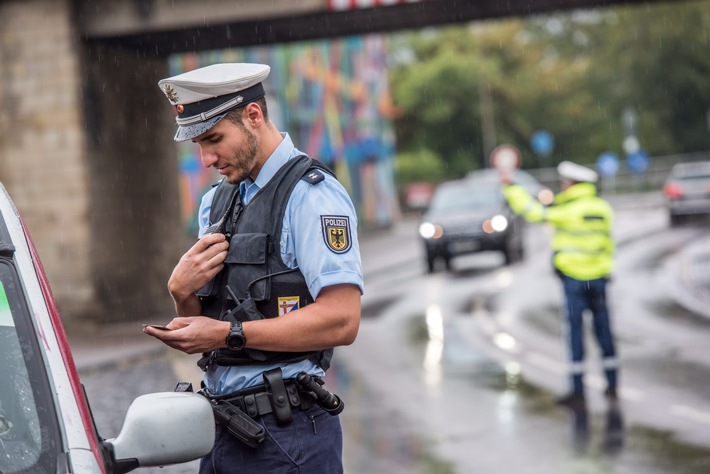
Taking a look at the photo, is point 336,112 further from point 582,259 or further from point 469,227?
point 582,259

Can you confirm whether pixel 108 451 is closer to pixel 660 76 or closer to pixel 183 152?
pixel 183 152

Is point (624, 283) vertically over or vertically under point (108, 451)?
under

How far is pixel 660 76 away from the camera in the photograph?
69375 mm

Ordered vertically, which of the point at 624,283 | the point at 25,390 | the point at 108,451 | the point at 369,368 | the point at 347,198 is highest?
the point at 347,198

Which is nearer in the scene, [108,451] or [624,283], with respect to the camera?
[108,451]

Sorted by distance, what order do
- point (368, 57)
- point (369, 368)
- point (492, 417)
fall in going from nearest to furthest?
point (492, 417)
point (369, 368)
point (368, 57)

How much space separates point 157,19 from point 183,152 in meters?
11.8

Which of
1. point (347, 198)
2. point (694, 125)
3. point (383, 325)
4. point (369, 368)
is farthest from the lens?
point (694, 125)

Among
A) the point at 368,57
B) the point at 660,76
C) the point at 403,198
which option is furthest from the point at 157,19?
the point at 660,76

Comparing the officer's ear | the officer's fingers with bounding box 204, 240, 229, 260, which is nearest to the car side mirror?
the officer's fingers with bounding box 204, 240, 229, 260

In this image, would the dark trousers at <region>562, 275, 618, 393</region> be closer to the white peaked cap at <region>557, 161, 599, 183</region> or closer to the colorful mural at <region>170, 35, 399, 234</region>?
the white peaked cap at <region>557, 161, 599, 183</region>

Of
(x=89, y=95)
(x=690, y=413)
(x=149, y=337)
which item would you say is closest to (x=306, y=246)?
(x=690, y=413)

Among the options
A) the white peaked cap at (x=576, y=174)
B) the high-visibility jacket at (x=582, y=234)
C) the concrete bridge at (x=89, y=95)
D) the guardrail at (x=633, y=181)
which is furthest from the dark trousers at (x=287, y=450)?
the guardrail at (x=633, y=181)

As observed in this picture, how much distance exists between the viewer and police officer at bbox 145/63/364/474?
10.6ft
